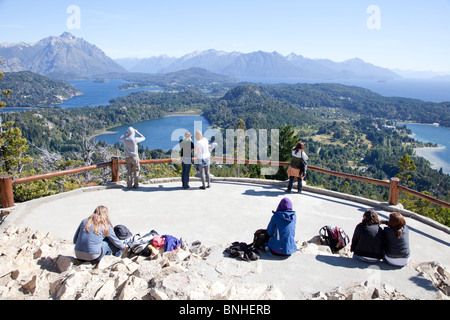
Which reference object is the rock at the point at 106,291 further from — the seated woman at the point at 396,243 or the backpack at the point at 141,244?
the seated woman at the point at 396,243

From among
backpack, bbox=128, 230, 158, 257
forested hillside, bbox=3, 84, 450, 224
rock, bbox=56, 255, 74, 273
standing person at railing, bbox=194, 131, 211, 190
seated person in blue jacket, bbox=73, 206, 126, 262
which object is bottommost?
forested hillside, bbox=3, 84, 450, 224

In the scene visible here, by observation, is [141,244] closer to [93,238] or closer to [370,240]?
[93,238]

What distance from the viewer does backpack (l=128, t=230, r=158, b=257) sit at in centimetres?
503

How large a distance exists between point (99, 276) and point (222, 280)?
1619 mm

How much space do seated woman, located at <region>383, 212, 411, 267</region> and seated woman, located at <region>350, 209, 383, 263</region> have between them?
0.11 metres

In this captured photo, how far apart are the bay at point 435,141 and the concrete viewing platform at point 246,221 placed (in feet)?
398

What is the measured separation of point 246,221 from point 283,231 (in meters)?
2.01

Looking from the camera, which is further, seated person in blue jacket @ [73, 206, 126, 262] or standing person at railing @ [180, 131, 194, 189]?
Answer: standing person at railing @ [180, 131, 194, 189]

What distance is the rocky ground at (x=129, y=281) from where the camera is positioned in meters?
3.61

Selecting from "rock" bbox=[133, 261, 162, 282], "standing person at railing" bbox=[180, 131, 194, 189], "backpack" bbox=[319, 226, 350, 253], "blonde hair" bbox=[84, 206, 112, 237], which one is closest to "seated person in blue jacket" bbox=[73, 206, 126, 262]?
"blonde hair" bbox=[84, 206, 112, 237]

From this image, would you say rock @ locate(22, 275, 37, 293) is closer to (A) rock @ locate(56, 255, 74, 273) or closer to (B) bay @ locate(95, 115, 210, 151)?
(A) rock @ locate(56, 255, 74, 273)

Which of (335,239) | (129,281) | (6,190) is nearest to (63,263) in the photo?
(129,281)

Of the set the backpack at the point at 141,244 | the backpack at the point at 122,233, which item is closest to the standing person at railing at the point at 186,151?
the backpack at the point at 122,233
